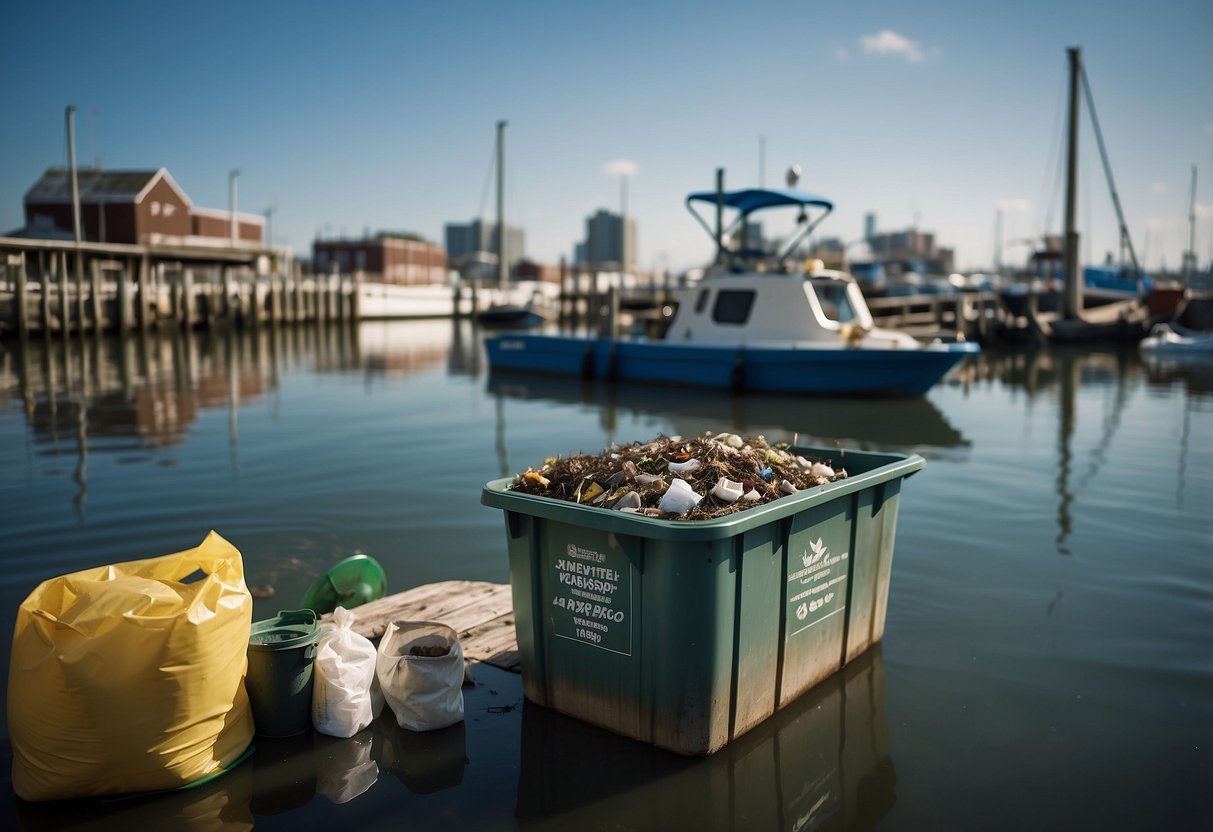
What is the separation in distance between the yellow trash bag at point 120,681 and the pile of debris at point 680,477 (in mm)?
1411

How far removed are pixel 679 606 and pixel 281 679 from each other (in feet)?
5.37

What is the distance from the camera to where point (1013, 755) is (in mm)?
3795

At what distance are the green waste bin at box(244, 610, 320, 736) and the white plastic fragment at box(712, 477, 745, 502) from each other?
1.73m

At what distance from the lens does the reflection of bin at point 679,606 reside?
3.45m

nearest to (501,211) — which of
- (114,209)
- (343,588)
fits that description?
(114,209)

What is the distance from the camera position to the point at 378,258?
244 ft

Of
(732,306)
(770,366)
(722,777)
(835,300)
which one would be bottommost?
(722,777)

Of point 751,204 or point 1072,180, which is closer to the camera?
point 751,204

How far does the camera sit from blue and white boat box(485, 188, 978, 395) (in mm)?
16094

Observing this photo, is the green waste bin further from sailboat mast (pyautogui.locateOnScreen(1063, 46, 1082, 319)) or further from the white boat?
sailboat mast (pyautogui.locateOnScreen(1063, 46, 1082, 319))

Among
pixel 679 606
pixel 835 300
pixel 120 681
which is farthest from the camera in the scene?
pixel 835 300

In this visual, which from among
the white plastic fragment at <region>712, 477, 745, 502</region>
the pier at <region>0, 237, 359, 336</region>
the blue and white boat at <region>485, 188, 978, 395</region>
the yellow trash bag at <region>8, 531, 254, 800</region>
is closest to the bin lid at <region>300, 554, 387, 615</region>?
the yellow trash bag at <region>8, 531, 254, 800</region>

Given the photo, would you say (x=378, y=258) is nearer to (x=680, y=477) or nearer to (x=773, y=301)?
(x=773, y=301)

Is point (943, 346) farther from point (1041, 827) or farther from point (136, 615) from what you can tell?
point (136, 615)
